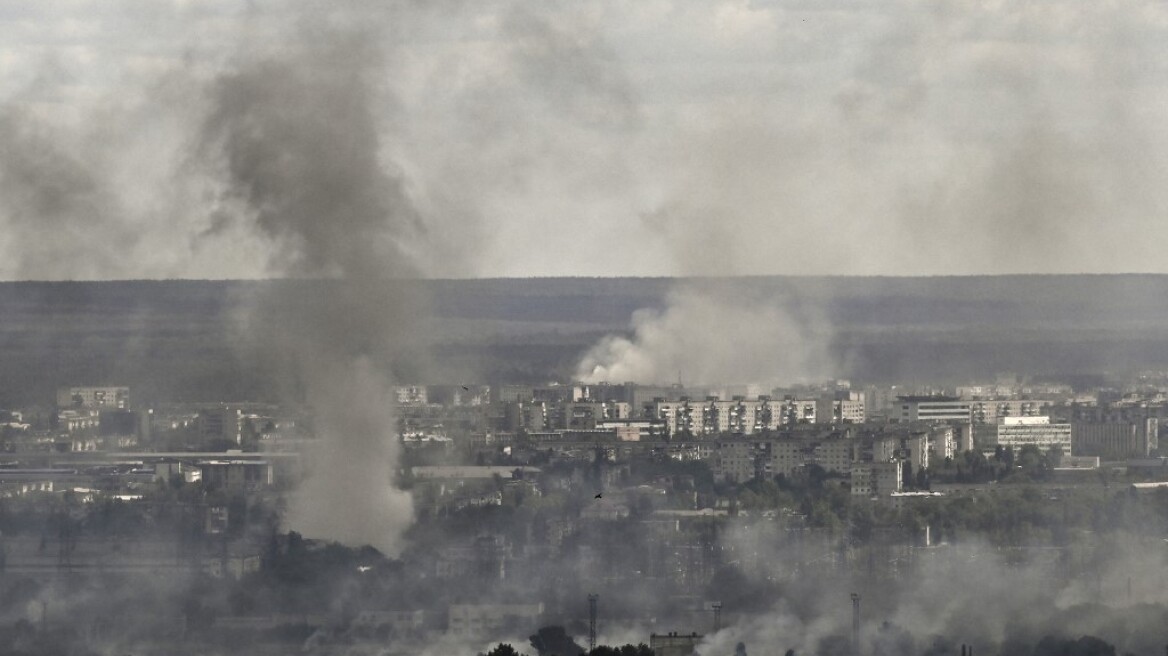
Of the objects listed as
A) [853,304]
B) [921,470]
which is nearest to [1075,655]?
[921,470]

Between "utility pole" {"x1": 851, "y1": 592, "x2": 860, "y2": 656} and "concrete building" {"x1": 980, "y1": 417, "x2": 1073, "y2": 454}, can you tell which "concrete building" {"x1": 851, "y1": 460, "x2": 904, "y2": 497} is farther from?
"utility pole" {"x1": 851, "y1": 592, "x2": 860, "y2": 656}

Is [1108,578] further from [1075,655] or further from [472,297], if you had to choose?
[472,297]

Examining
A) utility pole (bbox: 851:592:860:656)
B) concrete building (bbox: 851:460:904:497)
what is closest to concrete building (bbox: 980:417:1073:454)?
concrete building (bbox: 851:460:904:497)

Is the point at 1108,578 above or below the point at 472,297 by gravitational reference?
below

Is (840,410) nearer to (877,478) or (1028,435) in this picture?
(1028,435)

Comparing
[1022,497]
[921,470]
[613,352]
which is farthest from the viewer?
[613,352]

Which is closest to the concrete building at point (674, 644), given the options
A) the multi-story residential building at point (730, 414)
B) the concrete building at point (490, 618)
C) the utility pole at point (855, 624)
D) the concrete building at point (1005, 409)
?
the utility pole at point (855, 624)
